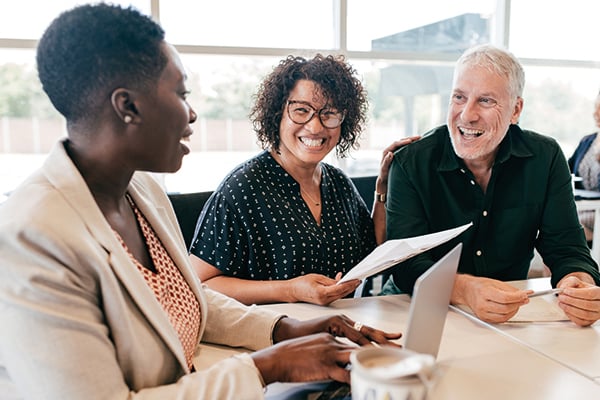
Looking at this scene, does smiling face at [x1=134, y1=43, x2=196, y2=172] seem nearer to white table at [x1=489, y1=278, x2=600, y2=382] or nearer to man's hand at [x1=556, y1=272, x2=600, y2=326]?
white table at [x1=489, y1=278, x2=600, y2=382]

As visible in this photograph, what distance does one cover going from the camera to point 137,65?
89 centimetres

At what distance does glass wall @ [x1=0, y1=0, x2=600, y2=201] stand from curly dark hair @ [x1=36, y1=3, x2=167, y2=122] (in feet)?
6.57

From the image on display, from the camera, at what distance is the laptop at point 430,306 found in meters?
0.85

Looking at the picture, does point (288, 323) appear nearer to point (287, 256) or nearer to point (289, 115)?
point (287, 256)

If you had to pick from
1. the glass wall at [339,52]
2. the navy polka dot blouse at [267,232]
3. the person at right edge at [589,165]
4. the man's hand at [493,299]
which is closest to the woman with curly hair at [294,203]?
the navy polka dot blouse at [267,232]

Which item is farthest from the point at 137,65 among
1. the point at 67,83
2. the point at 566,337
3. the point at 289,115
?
the point at 566,337

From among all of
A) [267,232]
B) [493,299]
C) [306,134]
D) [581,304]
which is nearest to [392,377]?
[493,299]

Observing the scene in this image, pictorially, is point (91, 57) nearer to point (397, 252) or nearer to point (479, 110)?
point (397, 252)

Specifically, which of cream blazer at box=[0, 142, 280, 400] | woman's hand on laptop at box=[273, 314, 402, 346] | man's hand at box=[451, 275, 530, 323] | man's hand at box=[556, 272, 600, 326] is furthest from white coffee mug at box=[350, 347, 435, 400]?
man's hand at box=[556, 272, 600, 326]

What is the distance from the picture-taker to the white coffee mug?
2.19 ft

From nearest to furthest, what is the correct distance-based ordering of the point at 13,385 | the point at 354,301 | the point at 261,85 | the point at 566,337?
the point at 13,385, the point at 566,337, the point at 354,301, the point at 261,85

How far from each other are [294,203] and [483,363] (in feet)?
2.70

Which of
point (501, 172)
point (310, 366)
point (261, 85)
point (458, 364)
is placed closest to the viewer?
point (310, 366)

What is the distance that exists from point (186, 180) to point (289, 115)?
72.9 inches
